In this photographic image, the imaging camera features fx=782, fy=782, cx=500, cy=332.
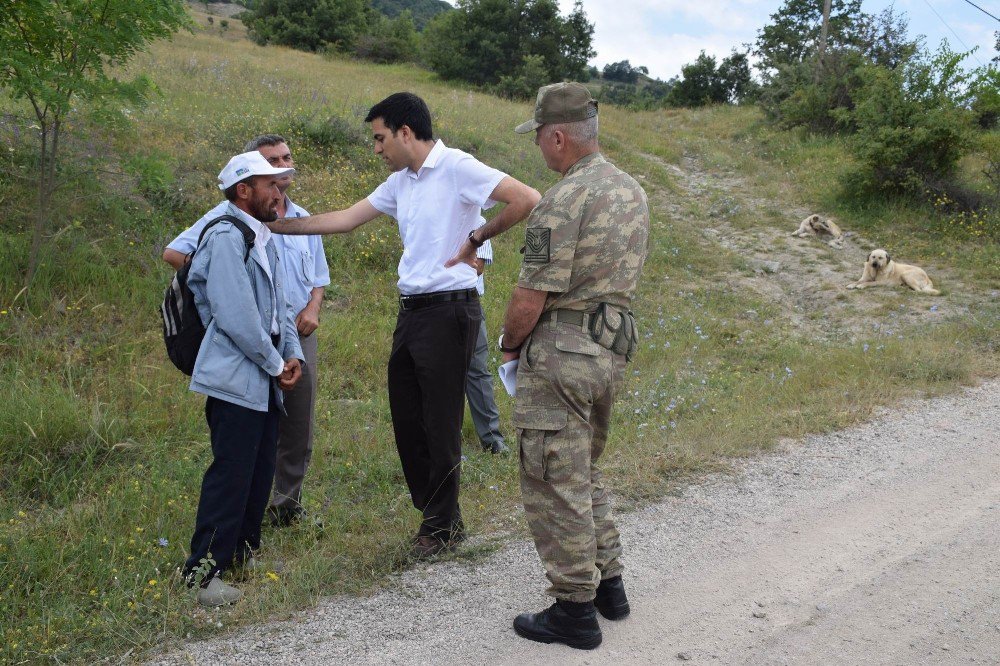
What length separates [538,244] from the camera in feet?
9.91

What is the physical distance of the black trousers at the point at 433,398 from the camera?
366 centimetres

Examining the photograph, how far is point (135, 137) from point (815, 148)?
14796 mm

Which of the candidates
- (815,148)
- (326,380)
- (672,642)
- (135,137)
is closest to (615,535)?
(672,642)

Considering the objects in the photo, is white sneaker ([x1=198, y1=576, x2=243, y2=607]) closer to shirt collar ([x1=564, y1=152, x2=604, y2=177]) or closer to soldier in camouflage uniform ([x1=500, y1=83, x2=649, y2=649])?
soldier in camouflage uniform ([x1=500, y1=83, x2=649, y2=649])

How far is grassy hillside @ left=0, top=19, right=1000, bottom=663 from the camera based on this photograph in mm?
3650

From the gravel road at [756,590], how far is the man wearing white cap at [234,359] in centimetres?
44

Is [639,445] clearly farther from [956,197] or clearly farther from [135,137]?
[956,197]

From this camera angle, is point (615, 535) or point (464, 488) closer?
point (615, 535)

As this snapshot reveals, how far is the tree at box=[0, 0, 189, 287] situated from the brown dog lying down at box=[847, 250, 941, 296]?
8.95 meters

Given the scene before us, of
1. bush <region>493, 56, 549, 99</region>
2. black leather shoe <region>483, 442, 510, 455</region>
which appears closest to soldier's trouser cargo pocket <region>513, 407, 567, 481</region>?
black leather shoe <region>483, 442, 510, 455</region>

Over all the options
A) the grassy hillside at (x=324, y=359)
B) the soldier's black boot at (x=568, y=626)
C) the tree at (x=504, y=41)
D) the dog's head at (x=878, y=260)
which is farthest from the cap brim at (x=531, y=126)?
the tree at (x=504, y=41)

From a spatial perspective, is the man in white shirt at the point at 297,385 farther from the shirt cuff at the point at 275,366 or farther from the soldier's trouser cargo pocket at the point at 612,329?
the soldier's trouser cargo pocket at the point at 612,329

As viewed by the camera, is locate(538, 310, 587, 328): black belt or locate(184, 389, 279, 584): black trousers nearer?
locate(538, 310, 587, 328): black belt

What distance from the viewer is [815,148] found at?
18031mm
